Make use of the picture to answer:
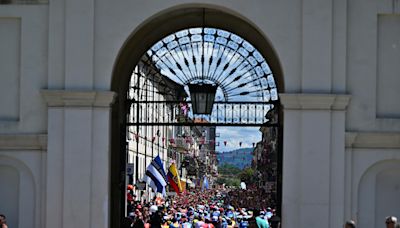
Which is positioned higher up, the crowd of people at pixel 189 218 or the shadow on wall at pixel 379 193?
the shadow on wall at pixel 379 193

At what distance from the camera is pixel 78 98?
15.9m

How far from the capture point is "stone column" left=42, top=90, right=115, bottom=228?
15.8 metres

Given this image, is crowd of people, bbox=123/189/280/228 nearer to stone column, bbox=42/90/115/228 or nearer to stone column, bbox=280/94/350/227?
stone column, bbox=280/94/350/227

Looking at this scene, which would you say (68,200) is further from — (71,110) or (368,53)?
(368,53)

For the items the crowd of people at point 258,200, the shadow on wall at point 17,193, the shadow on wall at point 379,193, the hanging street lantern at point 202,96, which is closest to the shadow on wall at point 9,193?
the shadow on wall at point 17,193

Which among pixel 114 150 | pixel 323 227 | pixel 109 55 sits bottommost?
pixel 323 227

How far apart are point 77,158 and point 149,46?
4681mm

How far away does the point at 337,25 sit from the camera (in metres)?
16.1

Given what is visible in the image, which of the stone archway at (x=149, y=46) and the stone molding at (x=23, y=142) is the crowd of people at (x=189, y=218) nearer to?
the stone archway at (x=149, y=46)

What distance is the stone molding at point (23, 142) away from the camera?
52.8ft

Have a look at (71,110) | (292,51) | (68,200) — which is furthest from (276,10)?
(68,200)

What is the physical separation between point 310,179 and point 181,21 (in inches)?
219

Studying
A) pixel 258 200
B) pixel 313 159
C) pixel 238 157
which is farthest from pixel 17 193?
pixel 258 200

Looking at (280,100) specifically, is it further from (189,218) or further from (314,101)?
(189,218)
